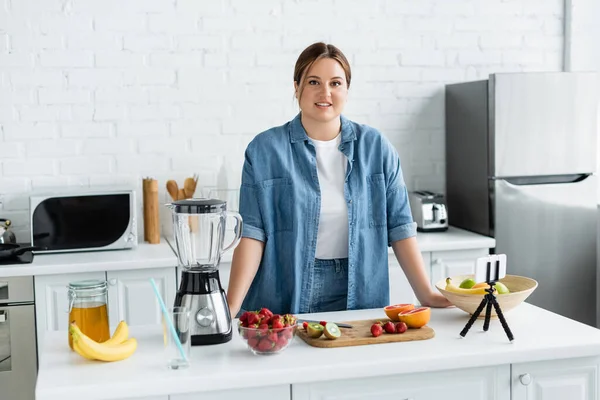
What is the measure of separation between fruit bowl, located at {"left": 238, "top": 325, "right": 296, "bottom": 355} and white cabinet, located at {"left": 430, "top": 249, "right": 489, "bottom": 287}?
2074 mm

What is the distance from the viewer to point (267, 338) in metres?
2.03

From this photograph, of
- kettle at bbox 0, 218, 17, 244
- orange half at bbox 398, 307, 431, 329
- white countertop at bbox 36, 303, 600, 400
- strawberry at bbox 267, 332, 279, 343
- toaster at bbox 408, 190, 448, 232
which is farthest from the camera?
toaster at bbox 408, 190, 448, 232

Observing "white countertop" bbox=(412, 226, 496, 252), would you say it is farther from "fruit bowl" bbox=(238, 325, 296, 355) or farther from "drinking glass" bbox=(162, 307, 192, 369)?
"drinking glass" bbox=(162, 307, 192, 369)

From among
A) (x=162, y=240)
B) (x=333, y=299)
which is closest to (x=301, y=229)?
(x=333, y=299)

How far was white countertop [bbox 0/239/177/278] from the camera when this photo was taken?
3.51 m

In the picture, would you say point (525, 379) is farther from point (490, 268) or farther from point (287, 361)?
point (287, 361)

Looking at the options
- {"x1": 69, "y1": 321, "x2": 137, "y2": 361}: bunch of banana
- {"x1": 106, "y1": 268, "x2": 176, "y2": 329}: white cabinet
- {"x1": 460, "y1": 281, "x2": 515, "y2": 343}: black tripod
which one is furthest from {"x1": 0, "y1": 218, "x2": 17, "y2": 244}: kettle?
{"x1": 460, "y1": 281, "x2": 515, "y2": 343}: black tripod

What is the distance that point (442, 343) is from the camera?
7.11 ft

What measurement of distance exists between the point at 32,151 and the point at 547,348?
2814 millimetres

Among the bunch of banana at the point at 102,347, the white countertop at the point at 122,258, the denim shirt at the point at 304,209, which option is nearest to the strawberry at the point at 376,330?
the denim shirt at the point at 304,209

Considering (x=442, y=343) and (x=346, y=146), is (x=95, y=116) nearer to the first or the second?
(x=346, y=146)

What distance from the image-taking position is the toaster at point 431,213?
167 inches

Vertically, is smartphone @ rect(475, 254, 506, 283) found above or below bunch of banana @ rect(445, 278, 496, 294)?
above

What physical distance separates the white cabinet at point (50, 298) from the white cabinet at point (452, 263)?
1.64 m
